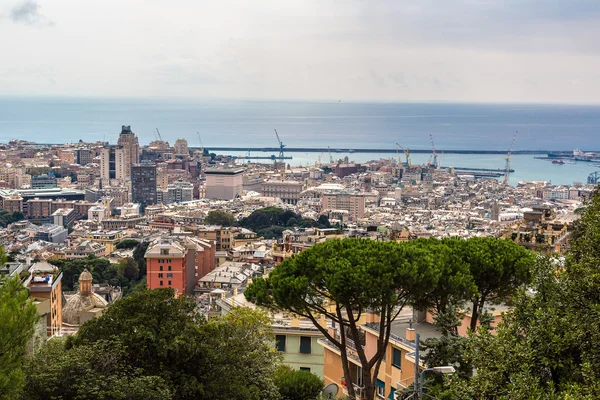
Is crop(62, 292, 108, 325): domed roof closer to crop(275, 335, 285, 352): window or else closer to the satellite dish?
crop(275, 335, 285, 352): window

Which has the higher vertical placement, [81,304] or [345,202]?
[81,304]

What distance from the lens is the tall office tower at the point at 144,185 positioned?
68375mm

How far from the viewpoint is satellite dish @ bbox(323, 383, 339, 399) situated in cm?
931

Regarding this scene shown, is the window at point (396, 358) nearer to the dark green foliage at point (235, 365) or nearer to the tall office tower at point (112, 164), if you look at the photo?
the dark green foliage at point (235, 365)

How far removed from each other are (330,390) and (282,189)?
66.0 meters

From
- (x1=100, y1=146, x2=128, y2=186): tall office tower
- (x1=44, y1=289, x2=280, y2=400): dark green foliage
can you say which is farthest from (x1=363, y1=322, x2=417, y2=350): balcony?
(x1=100, y1=146, x2=128, y2=186): tall office tower

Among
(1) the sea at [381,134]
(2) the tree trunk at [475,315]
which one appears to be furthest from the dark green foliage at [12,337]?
(1) the sea at [381,134]

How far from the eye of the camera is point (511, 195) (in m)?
70.6

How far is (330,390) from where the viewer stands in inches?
376

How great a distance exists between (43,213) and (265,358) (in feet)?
177

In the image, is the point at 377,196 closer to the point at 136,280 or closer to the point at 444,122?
the point at 136,280

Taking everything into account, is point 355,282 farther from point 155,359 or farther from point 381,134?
point 381,134

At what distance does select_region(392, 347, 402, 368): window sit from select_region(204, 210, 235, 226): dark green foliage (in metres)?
40.0

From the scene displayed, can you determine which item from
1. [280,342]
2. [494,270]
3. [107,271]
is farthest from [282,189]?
[494,270]
